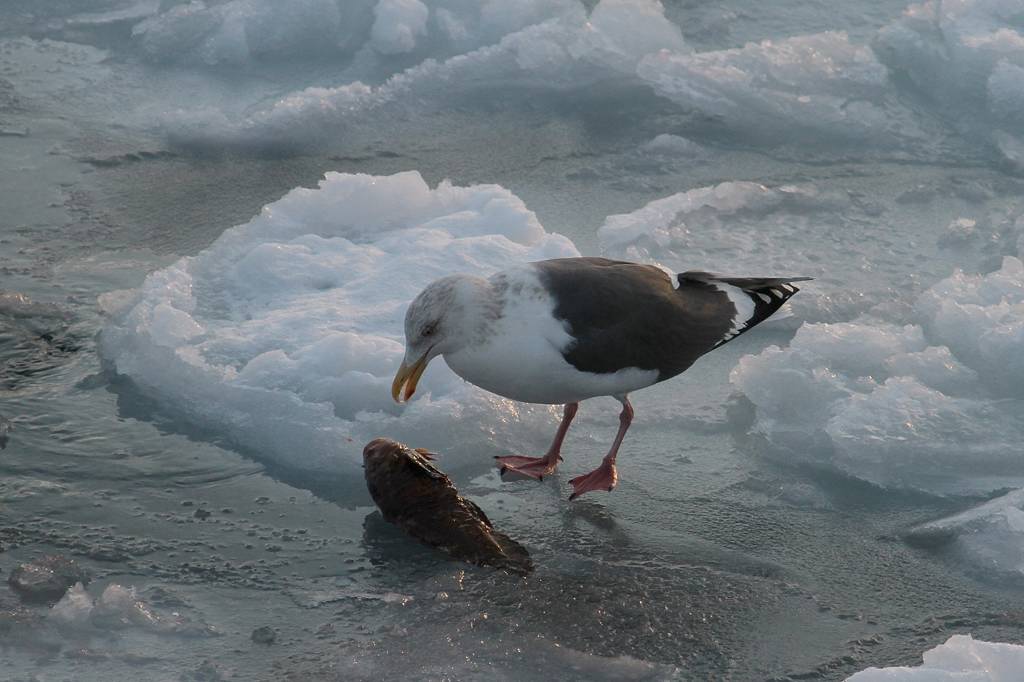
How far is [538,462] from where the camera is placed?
150 inches

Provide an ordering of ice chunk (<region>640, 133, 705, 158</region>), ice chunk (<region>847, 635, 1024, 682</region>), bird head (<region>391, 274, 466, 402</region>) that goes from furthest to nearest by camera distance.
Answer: ice chunk (<region>640, 133, 705, 158</region>) < bird head (<region>391, 274, 466, 402</region>) < ice chunk (<region>847, 635, 1024, 682</region>)

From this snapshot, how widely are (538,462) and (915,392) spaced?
129 centimetres

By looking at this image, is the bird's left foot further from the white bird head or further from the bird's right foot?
the white bird head

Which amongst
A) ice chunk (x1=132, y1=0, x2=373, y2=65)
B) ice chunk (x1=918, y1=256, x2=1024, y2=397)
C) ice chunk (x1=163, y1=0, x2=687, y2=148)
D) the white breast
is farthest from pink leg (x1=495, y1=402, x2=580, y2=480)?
ice chunk (x1=132, y1=0, x2=373, y2=65)

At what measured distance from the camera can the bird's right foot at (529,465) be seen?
3.77 meters

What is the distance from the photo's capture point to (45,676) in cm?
267

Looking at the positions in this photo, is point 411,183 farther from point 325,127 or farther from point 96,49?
point 96,49

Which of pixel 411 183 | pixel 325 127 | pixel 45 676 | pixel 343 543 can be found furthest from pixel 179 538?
pixel 325 127

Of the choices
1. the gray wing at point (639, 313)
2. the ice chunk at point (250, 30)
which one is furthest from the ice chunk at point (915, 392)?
the ice chunk at point (250, 30)

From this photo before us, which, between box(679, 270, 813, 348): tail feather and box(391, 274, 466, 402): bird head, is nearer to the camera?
box(391, 274, 466, 402): bird head

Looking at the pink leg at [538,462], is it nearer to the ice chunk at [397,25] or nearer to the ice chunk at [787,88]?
the ice chunk at [787,88]

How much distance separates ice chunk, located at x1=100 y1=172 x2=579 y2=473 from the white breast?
367mm

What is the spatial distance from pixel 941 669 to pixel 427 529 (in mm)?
1302

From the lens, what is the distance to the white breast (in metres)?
3.50
